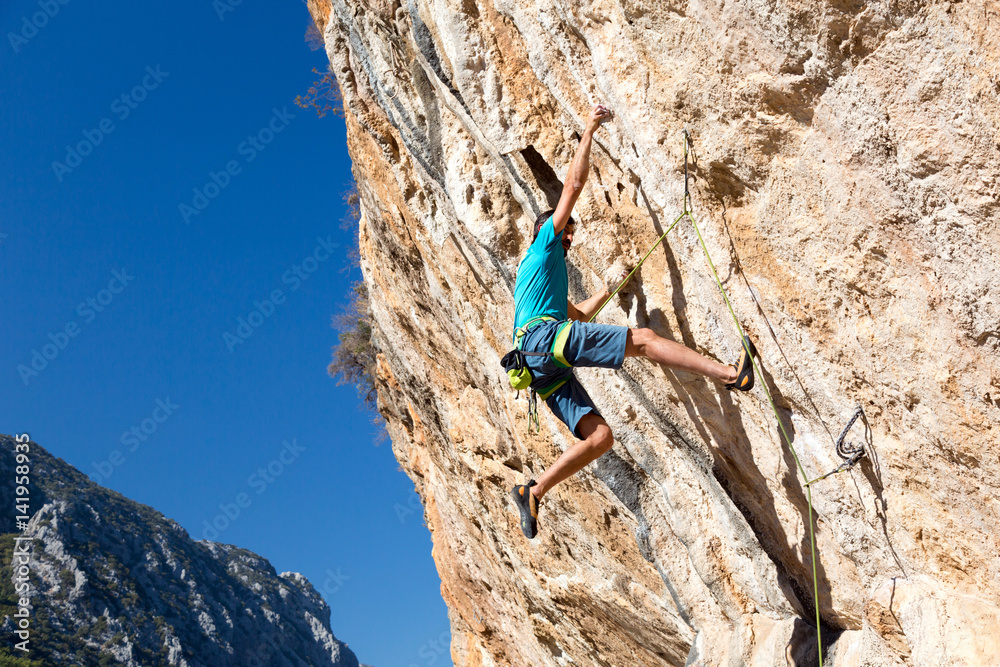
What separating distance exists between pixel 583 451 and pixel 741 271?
60.2 inches

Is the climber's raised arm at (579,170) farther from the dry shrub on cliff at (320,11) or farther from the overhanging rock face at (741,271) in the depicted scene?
the dry shrub on cliff at (320,11)

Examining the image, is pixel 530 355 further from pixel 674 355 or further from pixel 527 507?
pixel 527 507

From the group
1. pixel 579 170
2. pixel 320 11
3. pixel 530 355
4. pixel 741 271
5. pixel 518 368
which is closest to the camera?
pixel 741 271

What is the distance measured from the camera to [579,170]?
4.48 m

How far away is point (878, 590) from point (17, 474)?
45695mm

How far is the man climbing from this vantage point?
4301 mm

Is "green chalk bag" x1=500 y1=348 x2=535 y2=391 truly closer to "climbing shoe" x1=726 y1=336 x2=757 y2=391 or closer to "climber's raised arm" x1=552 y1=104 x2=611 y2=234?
"climber's raised arm" x1=552 y1=104 x2=611 y2=234

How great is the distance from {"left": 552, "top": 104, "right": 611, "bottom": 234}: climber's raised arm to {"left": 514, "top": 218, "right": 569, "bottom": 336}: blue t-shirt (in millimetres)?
150

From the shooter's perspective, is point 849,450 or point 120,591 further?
point 120,591

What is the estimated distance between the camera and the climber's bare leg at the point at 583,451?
15.4 feet

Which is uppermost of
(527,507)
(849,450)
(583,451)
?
(849,450)

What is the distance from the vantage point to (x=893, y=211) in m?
3.40

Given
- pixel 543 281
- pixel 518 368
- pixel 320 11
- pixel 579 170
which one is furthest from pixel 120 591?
pixel 579 170

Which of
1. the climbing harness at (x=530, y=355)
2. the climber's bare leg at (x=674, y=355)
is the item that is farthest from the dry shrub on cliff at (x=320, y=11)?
the climber's bare leg at (x=674, y=355)
